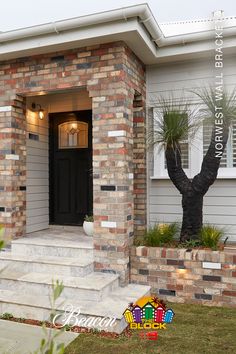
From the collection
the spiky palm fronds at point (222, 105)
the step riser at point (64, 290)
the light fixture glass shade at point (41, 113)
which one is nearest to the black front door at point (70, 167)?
the light fixture glass shade at point (41, 113)

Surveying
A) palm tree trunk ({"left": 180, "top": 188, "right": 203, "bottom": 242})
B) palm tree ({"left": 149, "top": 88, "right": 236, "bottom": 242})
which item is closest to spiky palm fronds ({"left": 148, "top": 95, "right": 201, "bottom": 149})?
palm tree ({"left": 149, "top": 88, "right": 236, "bottom": 242})

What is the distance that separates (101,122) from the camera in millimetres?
4516

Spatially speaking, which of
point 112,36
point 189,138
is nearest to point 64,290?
point 189,138

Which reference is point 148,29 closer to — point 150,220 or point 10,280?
point 150,220

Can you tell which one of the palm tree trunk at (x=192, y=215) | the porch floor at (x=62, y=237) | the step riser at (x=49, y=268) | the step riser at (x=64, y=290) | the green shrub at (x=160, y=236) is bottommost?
the step riser at (x=64, y=290)

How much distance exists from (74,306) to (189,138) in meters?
2.77

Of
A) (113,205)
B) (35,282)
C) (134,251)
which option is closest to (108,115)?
(113,205)

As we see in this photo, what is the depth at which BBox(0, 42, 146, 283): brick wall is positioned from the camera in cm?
440

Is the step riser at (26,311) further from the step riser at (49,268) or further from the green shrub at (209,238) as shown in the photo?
the green shrub at (209,238)

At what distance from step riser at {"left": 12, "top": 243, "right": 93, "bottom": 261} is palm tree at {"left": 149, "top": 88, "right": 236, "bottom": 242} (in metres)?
1.38

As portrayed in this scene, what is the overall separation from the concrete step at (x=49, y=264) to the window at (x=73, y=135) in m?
2.50

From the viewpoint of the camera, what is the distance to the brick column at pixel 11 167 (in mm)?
5051

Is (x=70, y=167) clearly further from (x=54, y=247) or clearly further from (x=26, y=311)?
(x=26, y=311)

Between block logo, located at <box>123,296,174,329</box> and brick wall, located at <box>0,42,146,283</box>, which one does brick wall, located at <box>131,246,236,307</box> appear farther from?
block logo, located at <box>123,296,174,329</box>
